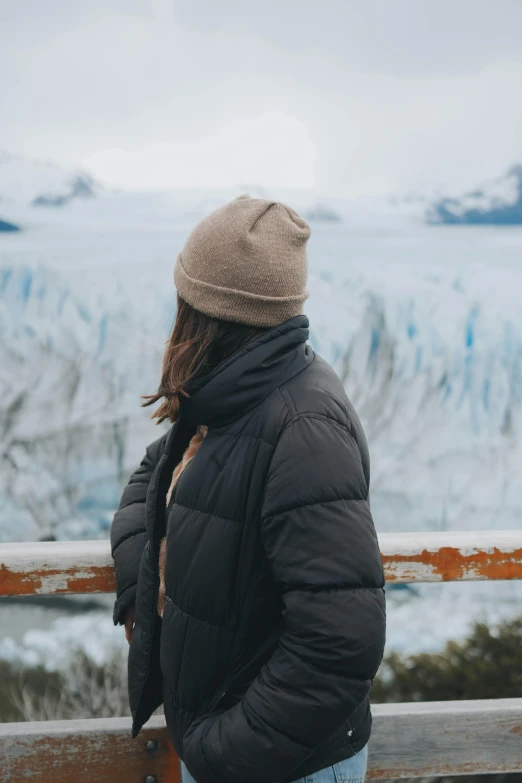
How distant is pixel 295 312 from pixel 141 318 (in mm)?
4399

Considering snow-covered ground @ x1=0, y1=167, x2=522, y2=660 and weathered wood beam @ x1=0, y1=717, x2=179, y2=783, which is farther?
snow-covered ground @ x1=0, y1=167, x2=522, y2=660

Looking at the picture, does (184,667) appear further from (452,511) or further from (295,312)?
(452,511)

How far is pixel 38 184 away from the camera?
5359 millimetres

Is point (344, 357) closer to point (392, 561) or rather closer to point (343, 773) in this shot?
point (392, 561)

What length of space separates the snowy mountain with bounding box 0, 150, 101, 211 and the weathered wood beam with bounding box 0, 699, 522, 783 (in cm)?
454

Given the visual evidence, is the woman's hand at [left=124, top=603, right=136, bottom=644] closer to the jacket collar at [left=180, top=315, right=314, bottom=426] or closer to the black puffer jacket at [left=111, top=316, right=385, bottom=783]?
the black puffer jacket at [left=111, top=316, right=385, bottom=783]

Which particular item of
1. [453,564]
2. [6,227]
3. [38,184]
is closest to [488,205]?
[38,184]

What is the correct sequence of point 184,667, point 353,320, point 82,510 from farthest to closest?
point 353,320 < point 82,510 < point 184,667

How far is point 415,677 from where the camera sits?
3.18 meters

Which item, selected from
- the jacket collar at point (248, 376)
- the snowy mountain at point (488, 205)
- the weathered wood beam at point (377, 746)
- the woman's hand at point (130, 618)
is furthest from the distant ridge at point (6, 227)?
the jacket collar at point (248, 376)

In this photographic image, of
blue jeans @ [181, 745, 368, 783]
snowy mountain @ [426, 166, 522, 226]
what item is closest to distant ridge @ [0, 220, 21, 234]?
snowy mountain @ [426, 166, 522, 226]

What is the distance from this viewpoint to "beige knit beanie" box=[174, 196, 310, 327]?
37.6 inches

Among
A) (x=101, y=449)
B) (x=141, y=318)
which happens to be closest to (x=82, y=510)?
(x=101, y=449)

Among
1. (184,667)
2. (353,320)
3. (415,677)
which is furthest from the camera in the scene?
(353,320)
